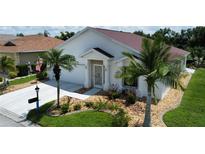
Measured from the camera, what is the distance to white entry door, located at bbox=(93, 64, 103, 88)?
746 inches

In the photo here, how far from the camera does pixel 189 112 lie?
1353cm

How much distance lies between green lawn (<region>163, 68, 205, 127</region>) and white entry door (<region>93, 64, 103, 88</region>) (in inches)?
282

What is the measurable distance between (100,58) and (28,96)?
672cm

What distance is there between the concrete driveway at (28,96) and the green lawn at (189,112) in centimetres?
689

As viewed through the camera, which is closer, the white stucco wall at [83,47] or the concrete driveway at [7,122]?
the concrete driveway at [7,122]

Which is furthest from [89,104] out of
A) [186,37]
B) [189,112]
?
[186,37]

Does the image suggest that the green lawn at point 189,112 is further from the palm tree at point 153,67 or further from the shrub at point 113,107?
the shrub at point 113,107

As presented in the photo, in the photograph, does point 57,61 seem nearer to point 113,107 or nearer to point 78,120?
point 78,120

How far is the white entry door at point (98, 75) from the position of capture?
18938mm

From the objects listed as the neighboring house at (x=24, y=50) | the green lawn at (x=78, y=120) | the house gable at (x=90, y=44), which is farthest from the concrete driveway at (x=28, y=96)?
the neighboring house at (x=24, y=50)

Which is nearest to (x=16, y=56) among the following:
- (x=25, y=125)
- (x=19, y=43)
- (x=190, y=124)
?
(x=19, y=43)

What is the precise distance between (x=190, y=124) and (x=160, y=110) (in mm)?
2595

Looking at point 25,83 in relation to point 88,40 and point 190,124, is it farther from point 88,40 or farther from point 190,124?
point 190,124

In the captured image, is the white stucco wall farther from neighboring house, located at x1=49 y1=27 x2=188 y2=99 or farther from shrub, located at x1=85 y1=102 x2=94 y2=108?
shrub, located at x1=85 y1=102 x2=94 y2=108
